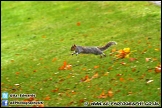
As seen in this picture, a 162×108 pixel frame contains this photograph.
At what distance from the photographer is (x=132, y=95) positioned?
12.8 m

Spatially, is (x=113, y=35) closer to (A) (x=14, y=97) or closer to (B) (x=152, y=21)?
(B) (x=152, y=21)

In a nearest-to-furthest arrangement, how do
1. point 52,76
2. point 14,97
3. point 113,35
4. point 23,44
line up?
point 14,97, point 52,76, point 113,35, point 23,44

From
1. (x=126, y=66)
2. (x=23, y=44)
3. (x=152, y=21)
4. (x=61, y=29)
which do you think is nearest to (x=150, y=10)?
(x=152, y=21)

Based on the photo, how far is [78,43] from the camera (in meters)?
22.2

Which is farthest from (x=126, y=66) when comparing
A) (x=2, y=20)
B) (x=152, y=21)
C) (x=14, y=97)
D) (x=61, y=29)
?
(x=2, y=20)

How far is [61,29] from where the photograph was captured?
2681 cm

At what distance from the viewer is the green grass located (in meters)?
13.9

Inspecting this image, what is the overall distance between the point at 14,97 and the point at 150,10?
46.9 ft

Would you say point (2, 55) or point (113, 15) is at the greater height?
point (113, 15)

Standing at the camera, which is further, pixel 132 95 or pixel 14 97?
pixel 14 97

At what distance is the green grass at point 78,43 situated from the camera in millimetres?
13898

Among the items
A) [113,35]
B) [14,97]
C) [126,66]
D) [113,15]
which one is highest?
[113,15]

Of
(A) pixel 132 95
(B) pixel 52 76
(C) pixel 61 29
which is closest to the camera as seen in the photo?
(A) pixel 132 95

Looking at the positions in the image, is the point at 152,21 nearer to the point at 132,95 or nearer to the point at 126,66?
the point at 126,66
